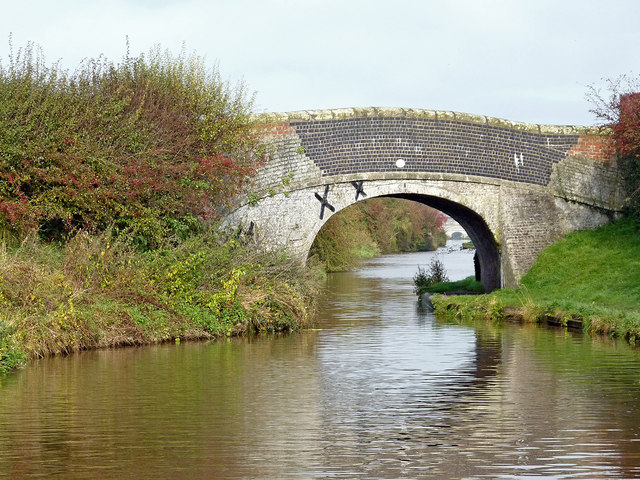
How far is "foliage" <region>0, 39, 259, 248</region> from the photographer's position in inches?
758

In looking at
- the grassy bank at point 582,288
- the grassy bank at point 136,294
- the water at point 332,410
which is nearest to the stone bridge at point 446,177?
the grassy bank at point 582,288

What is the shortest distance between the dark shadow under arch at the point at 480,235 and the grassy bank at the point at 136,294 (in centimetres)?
540

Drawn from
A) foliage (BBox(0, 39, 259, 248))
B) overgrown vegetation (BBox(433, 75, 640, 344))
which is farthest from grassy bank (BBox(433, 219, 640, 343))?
foliage (BBox(0, 39, 259, 248))

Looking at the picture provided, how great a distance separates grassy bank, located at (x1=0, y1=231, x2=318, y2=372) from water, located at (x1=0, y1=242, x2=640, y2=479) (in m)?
0.54

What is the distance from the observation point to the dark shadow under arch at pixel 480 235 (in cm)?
2509

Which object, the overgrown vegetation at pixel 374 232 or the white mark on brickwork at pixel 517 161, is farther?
the overgrown vegetation at pixel 374 232

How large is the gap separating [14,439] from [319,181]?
14002mm

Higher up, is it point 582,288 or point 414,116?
point 414,116

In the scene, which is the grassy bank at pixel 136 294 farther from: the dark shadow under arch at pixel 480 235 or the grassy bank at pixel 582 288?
the dark shadow under arch at pixel 480 235

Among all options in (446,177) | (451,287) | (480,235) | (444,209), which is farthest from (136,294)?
(451,287)

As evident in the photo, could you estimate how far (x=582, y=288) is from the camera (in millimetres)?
22891

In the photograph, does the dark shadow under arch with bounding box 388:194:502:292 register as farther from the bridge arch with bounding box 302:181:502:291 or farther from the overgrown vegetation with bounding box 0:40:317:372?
the overgrown vegetation with bounding box 0:40:317:372

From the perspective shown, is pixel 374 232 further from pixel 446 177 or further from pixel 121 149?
pixel 121 149

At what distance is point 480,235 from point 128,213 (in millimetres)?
10151
